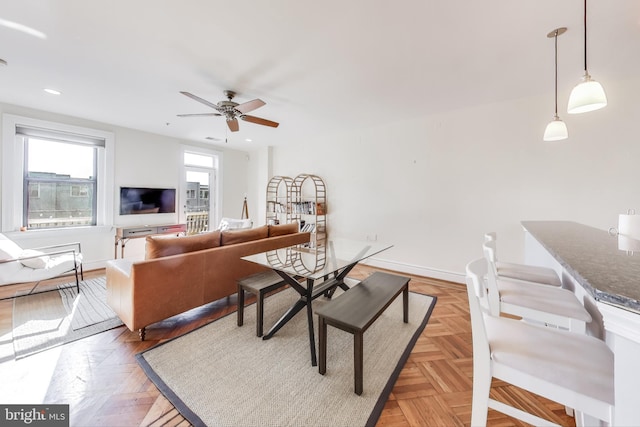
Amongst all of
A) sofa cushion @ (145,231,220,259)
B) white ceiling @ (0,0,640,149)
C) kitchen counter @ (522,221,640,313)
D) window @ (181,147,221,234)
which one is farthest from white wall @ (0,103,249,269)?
kitchen counter @ (522,221,640,313)

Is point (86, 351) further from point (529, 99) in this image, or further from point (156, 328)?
point (529, 99)

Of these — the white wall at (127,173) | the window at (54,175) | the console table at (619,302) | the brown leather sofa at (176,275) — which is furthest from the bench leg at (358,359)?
the window at (54,175)

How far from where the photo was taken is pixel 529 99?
2807mm

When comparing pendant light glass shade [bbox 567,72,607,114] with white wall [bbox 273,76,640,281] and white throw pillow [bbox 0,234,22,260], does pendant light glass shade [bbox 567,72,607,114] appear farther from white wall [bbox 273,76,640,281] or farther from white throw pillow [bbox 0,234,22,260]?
white throw pillow [bbox 0,234,22,260]

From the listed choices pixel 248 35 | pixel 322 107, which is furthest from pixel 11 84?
pixel 322 107

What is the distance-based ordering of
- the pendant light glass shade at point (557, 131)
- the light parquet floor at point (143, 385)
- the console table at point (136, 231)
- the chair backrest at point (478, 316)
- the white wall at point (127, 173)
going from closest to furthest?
the chair backrest at point (478, 316), the light parquet floor at point (143, 385), the pendant light glass shade at point (557, 131), the white wall at point (127, 173), the console table at point (136, 231)

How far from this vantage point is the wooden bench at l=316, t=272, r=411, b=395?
1.42m

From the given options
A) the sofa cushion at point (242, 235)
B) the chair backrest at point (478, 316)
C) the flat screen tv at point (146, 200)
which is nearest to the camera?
the chair backrest at point (478, 316)

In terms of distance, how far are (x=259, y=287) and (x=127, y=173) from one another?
12.7ft

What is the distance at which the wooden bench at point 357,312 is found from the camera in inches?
55.8

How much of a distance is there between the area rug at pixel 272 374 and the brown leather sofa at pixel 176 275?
281 mm

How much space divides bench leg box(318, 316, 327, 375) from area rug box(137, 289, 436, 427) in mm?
54

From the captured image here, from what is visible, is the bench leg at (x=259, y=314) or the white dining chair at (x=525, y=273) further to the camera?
the bench leg at (x=259, y=314)

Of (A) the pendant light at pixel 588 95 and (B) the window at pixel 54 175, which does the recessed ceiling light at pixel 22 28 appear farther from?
(A) the pendant light at pixel 588 95
